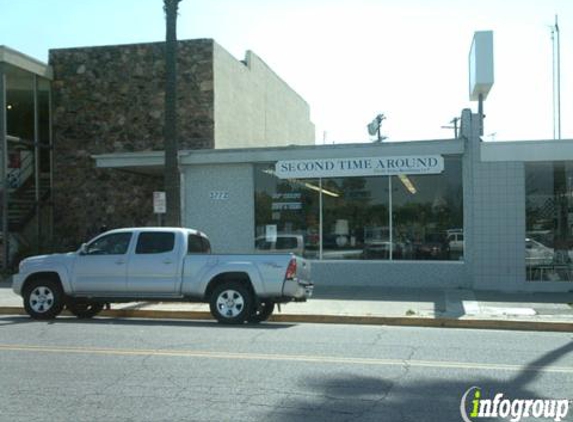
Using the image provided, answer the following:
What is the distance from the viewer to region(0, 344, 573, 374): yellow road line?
27.0ft

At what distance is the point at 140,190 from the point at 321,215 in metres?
7.50

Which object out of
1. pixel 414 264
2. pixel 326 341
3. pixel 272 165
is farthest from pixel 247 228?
pixel 326 341

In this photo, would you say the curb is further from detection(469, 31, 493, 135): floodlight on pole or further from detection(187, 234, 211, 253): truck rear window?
detection(469, 31, 493, 135): floodlight on pole

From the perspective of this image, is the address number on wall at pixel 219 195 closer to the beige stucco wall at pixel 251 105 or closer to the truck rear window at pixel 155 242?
the beige stucco wall at pixel 251 105

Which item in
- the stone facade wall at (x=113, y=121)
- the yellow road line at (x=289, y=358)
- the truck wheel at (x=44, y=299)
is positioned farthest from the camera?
the stone facade wall at (x=113, y=121)

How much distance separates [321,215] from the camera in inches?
719

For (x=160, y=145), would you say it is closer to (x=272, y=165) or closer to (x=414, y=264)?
(x=272, y=165)

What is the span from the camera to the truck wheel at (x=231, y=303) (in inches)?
476

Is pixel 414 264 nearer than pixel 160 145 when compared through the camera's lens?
Yes

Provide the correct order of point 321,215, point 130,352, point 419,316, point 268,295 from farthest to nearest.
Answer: point 321,215 → point 419,316 → point 268,295 → point 130,352

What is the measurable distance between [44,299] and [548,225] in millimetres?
11871

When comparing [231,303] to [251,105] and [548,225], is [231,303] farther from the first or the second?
[251,105]

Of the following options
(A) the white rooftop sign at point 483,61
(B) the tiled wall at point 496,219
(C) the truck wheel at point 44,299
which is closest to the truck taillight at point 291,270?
(C) the truck wheel at point 44,299

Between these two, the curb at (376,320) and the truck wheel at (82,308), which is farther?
the truck wheel at (82,308)
